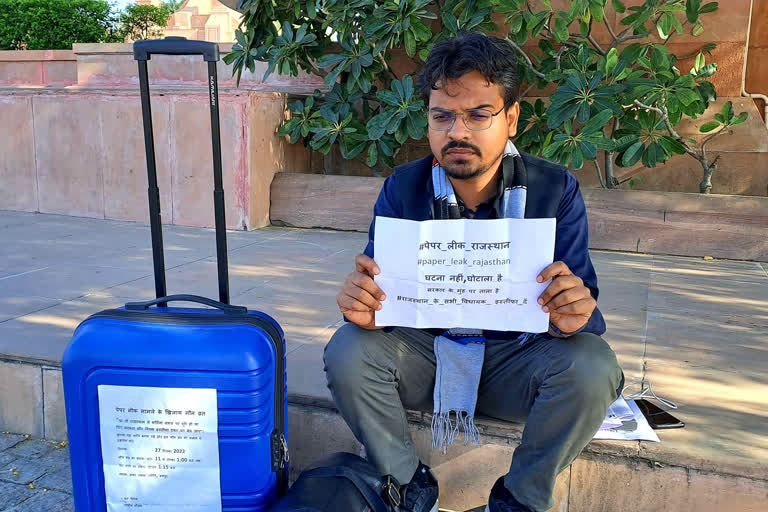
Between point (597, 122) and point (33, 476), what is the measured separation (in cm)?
324

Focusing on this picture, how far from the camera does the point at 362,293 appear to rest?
1673 millimetres

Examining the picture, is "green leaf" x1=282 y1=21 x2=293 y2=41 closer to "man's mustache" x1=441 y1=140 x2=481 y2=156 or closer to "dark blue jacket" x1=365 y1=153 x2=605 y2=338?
"dark blue jacket" x1=365 y1=153 x2=605 y2=338

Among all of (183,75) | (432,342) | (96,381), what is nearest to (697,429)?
(432,342)

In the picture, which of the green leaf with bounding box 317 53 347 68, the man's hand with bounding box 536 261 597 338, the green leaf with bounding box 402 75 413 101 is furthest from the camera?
the green leaf with bounding box 317 53 347 68

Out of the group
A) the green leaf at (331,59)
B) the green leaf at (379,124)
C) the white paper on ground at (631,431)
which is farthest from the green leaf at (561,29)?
the white paper on ground at (631,431)

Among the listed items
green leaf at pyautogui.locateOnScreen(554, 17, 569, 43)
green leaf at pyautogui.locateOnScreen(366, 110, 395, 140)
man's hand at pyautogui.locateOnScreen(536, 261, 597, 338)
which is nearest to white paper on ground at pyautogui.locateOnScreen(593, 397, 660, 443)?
man's hand at pyautogui.locateOnScreen(536, 261, 597, 338)

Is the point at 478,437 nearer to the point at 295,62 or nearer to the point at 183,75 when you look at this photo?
the point at 295,62

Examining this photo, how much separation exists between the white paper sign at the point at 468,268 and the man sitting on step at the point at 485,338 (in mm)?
64

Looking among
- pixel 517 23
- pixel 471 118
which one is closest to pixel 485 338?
pixel 471 118

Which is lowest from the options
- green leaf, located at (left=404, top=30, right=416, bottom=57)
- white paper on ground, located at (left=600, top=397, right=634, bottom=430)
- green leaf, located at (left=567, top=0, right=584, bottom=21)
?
white paper on ground, located at (left=600, top=397, right=634, bottom=430)

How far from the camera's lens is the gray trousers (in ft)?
5.45

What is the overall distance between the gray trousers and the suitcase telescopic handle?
0.43 m

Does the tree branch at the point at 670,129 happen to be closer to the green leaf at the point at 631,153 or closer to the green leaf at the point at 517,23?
the green leaf at the point at 631,153

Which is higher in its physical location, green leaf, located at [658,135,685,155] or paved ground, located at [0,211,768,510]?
green leaf, located at [658,135,685,155]
